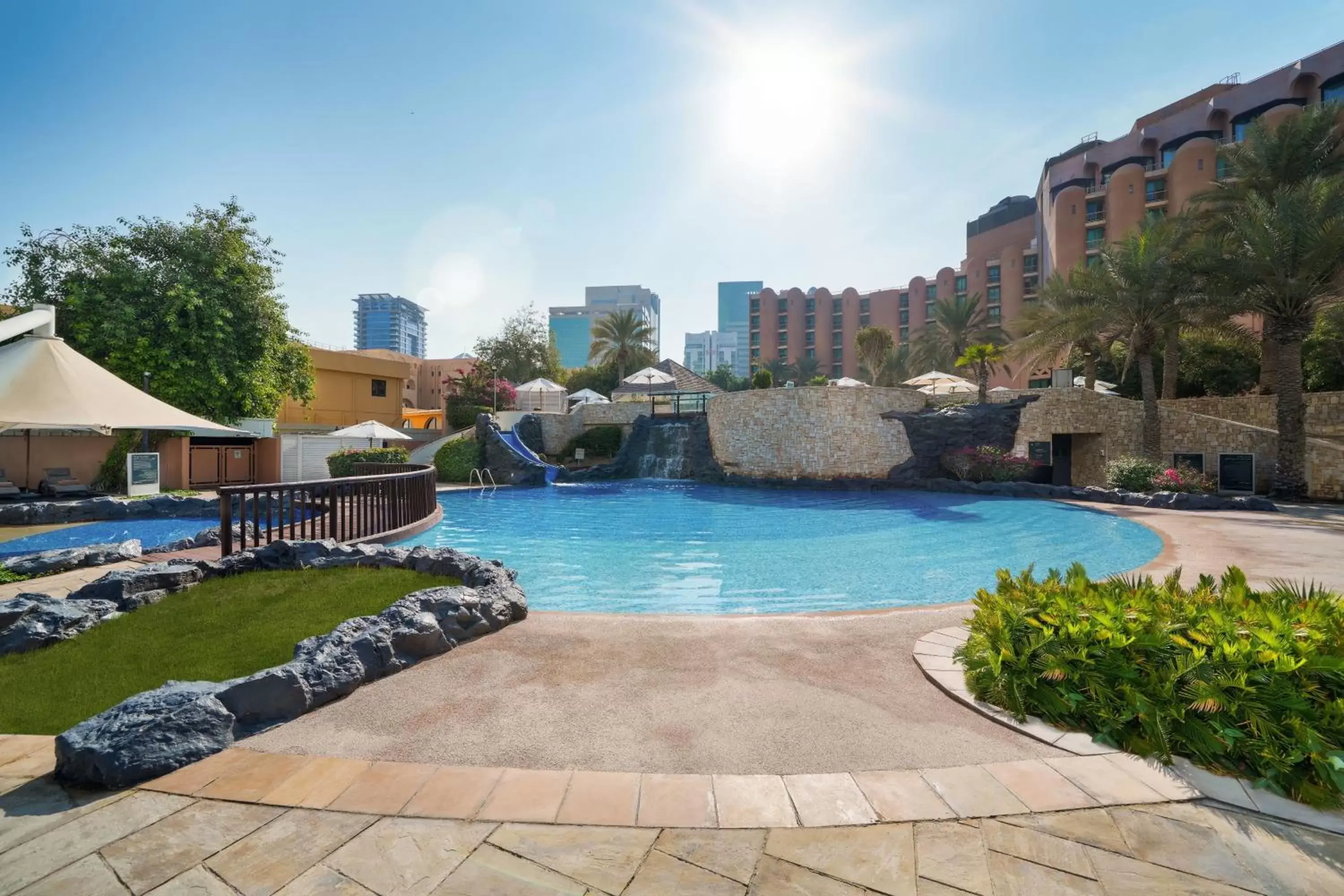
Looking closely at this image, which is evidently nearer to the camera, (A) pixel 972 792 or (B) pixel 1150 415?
(A) pixel 972 792

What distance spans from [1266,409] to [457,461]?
2804 cm

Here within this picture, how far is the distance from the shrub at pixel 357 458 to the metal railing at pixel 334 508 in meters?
6.67

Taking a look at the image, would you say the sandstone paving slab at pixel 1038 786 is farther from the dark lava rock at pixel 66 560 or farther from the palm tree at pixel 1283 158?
the palm tree at pixel 1283 158

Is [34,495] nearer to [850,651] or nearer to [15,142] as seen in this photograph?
[15,142]

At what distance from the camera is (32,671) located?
397 centimetres

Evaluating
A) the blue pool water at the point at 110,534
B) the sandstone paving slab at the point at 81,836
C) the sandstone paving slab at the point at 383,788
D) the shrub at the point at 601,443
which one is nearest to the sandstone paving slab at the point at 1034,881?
the sandstone paving slab at the point at 383,788

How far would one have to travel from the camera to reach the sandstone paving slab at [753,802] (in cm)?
244

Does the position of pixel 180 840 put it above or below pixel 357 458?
below

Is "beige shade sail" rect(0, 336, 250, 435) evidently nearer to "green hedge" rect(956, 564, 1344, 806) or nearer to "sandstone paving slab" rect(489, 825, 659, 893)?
"sandstone paving slab" rect(489, 825, 659, 893)

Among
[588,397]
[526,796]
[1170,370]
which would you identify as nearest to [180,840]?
[526,796]

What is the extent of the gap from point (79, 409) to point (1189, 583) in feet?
38.0

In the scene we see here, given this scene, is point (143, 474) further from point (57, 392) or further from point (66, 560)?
point (57, 392)

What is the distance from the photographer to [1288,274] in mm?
14555

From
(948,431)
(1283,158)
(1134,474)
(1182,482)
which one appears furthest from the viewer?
(948,431)
